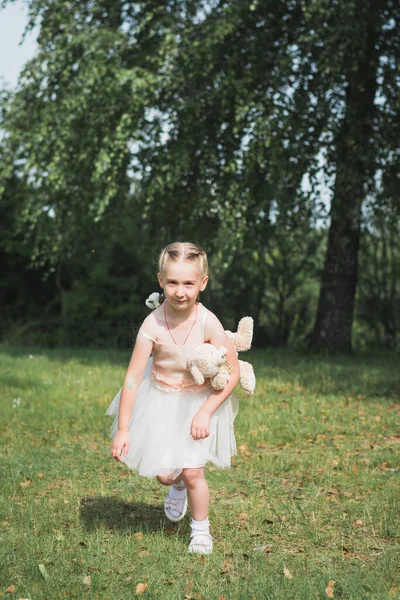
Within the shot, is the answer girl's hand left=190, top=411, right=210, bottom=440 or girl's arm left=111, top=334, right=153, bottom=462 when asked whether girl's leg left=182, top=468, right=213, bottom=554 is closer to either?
girl's hand left=190, top=411, right=210, bottom=440

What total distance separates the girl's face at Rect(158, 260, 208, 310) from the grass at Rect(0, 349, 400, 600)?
142 centimetres

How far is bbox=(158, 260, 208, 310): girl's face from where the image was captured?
4242 millimetres

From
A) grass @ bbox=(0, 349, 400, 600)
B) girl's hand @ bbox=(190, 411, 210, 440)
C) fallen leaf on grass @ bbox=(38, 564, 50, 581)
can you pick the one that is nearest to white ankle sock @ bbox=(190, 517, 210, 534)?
grass @ bbox=(0, 349, 400, 600)

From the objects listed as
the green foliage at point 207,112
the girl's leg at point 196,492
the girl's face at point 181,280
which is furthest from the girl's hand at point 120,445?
the green foliage at point 207,112

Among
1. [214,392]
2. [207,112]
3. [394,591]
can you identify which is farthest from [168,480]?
[207,112]

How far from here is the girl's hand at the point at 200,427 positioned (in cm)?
422

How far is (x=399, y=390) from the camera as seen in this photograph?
996 cm

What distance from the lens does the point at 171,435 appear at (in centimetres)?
436

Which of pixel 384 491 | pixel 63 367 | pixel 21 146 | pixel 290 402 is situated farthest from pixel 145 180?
pixel 384 491

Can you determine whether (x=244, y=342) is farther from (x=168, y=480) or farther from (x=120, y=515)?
(x=120, y=515)

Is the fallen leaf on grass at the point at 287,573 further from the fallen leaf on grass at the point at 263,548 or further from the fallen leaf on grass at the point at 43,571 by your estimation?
the fallen leaf on grass at the point at 43,571

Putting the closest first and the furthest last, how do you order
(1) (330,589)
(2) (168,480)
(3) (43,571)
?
(1) (330,589) → (3) (43,571) → (2) (168,480)

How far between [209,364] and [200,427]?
14.0 inches

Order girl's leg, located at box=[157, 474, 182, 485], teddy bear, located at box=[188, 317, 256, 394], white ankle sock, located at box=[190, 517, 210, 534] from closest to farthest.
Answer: teddy bear, located at box=[188, 317, 256, 394] < white ankle sock, located at box=[190, 517, 210, 534] < girl's leg, located at box=[157, 474, 182, 485]
